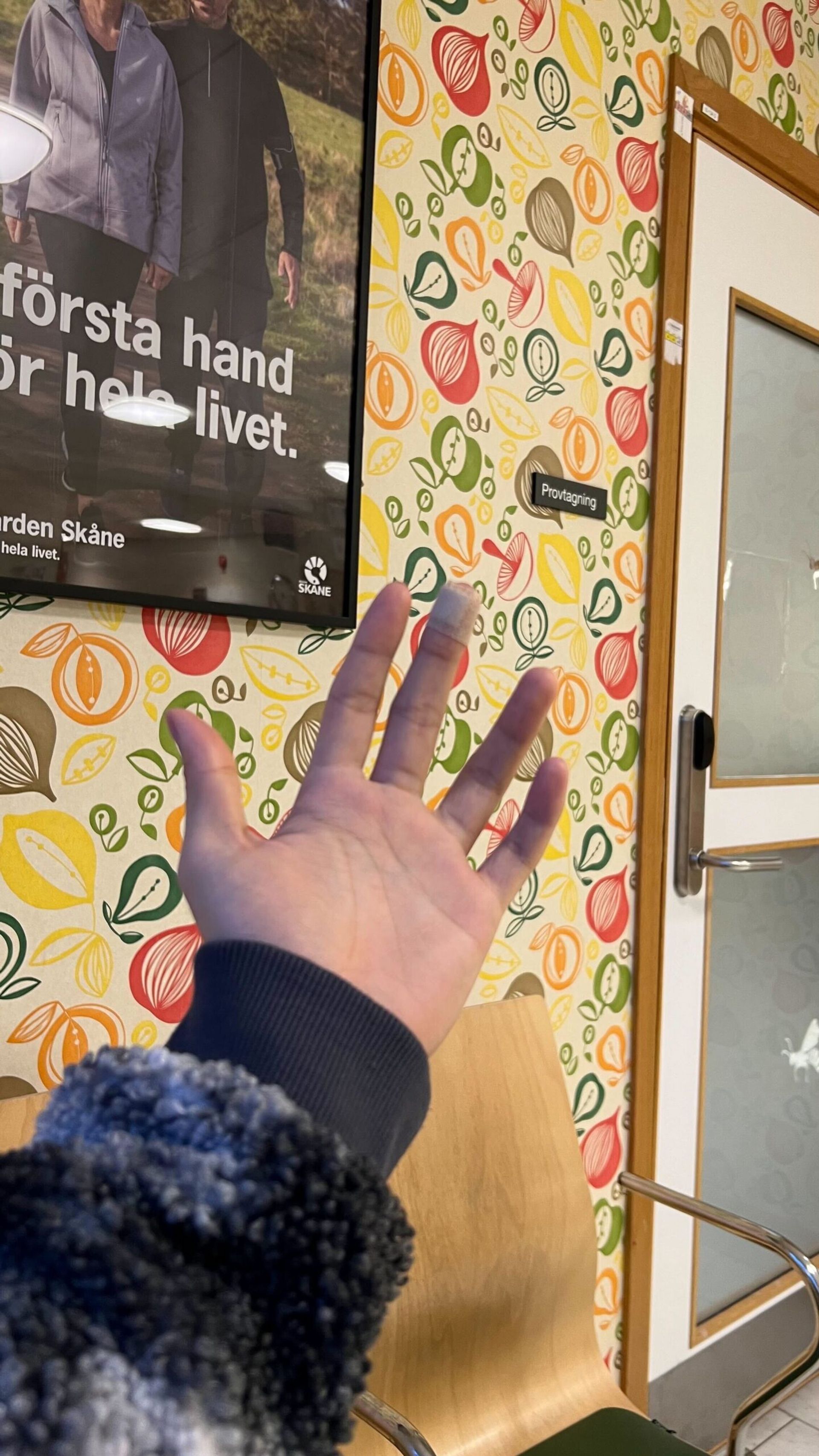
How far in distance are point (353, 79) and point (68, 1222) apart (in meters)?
A: 1.30

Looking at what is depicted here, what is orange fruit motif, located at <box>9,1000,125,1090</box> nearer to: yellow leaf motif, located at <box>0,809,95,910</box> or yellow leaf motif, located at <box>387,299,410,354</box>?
yellow leaf motif, located at <box>0,809,95,910</box>

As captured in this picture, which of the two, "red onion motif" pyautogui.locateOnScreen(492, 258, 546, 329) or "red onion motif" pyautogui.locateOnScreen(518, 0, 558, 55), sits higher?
"red onion motif" pyautogui.locateOnScreen(518, 0, 558, 55)

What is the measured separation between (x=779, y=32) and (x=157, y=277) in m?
1.52

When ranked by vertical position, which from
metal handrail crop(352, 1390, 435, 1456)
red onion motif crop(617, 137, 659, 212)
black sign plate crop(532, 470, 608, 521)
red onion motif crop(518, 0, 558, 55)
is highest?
red onion motif crop(518, 0, 558, 55)

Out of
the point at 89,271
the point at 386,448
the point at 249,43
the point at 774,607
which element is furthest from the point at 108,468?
the point at 774,607

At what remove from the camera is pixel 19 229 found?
0.99 m

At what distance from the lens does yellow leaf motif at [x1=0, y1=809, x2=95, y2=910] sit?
1044 mm

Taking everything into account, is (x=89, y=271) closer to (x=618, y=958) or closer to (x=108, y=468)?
(x=108, y=468)

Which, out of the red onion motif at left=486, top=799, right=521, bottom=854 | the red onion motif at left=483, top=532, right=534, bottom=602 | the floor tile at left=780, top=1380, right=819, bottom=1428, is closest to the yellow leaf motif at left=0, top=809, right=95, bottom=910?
the red onion motif at left=486, top=799, right=521, bottom=854

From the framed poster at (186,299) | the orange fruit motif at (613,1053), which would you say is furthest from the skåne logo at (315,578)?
the orange fruit motif at (613,1053)

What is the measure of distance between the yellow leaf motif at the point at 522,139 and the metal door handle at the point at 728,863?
3.58ft

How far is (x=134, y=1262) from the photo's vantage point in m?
0.36

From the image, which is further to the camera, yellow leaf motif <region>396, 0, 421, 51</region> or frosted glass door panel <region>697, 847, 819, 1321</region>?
frosted glass door panel <region>697, 847, 819, 1321</region>

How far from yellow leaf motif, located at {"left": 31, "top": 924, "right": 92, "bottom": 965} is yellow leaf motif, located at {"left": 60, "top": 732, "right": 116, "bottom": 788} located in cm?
15
